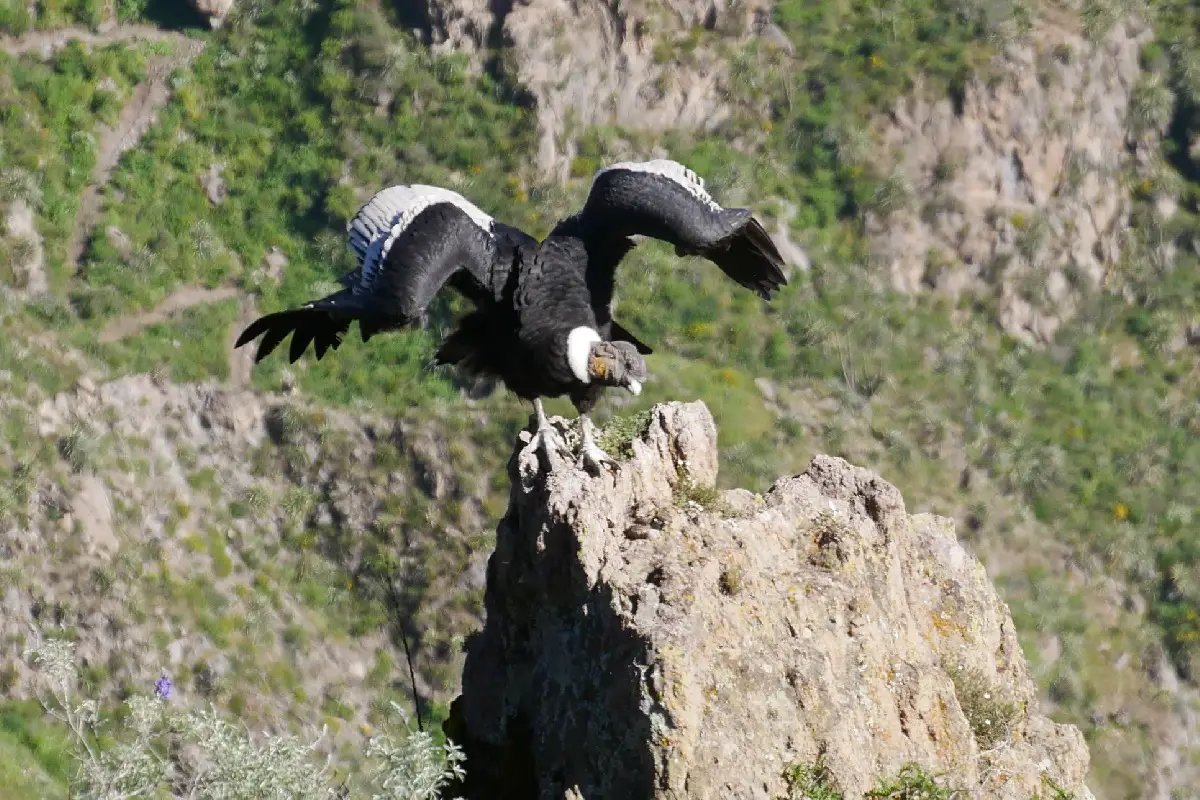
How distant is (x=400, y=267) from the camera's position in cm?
1177

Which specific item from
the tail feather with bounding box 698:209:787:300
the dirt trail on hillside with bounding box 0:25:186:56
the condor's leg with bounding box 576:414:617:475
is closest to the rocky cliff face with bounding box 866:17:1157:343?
the dirt trail on hillside with bounding box 0:25:186:56

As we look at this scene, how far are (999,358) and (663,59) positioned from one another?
10461 millimetres

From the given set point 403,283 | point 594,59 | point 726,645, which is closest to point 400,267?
point 403,283

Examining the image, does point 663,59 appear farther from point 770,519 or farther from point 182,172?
point 770,519

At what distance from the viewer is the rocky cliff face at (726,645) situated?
8875mm

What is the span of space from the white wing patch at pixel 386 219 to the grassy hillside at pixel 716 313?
1565cm

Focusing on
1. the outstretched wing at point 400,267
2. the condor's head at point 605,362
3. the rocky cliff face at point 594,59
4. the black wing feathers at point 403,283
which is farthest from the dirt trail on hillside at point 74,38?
the condor's head at point 605,362

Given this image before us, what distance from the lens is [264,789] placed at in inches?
394

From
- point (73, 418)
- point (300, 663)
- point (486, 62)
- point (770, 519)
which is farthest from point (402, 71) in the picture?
point (770, 519)

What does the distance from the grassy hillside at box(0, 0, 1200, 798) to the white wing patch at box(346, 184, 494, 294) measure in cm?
1565

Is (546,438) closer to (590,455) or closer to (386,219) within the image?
(590,455)

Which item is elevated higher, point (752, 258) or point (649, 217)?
point (752, 258)

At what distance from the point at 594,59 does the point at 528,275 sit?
23512 mm

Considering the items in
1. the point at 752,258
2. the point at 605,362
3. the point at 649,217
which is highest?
the point at 752,258
